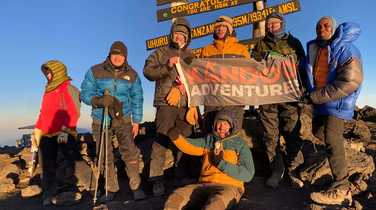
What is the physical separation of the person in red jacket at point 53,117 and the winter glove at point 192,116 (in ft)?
8.11

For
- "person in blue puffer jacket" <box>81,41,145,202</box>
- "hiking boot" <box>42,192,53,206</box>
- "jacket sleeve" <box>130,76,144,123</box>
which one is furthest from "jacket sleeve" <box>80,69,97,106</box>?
"hiking boot" <box>42,192,53,206</box>

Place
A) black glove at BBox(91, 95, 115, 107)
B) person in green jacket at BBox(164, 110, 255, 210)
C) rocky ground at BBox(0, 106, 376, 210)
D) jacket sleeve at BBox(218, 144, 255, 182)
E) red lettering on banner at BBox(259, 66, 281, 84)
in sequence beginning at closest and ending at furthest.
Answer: person in green jacket at BBox(164, 110, 255, 210) → jacket sleeve at BBox(218, 144, 255, 182) → rocky ground at BBox(0, 106, 376, 210) → black glove at BBox(91, 95, 115, 107) → red lettering on banner at BBox(259, 66, 281, 84)

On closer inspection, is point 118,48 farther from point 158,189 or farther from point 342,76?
point 342,76

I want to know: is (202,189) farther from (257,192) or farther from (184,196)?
(257,192)

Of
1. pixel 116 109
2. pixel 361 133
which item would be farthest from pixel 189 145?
pixel 361 133

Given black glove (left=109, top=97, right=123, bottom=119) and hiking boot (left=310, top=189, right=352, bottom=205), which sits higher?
black glove (left=109, top=97, right=123, bottom=119)

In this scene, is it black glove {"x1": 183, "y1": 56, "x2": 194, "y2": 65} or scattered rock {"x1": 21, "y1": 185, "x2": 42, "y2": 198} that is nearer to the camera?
black glove {"x1": 183, "y1": 56, "x2": 194, "y2": 65}

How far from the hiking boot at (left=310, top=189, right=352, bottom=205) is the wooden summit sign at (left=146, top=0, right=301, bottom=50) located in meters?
8.18

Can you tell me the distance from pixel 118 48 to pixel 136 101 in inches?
42.8

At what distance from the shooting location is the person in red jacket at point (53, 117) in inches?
324

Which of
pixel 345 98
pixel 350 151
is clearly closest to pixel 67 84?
pixel 345 98

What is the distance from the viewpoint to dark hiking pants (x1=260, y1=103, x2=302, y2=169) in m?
7.56

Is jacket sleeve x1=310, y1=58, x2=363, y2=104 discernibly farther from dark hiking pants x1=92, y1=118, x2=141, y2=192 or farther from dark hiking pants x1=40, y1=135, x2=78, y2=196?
dark hiking pants x1=40, y1=135, x2=78, y2=196

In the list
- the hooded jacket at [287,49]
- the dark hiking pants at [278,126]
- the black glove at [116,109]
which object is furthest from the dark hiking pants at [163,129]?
the hooded jacket at [287,49]
